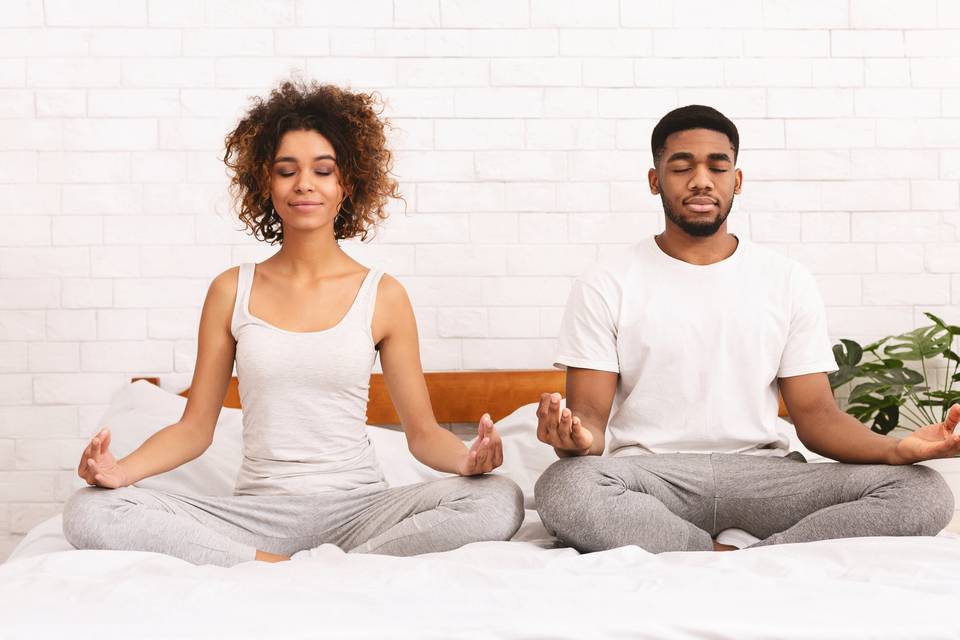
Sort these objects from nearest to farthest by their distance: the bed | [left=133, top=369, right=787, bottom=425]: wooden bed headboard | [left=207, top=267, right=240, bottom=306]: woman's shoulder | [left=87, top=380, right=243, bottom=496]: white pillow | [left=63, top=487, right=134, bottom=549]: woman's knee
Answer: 1. the bed
2. [left=63, top=487, right=134, bottom=549]: woman's knee
3. [left=207, top=267, right=240, bottom=306]: woman's shoulder
4. [left=87, top=380, right=243, bottom=496]: white pillow
5. [left=133, top=369, right=787, bottom=425]: wooden bed headboard

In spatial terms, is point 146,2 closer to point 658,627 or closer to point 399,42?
point 399,42

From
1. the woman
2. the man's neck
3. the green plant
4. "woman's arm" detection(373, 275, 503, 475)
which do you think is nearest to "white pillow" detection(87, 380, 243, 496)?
the woman

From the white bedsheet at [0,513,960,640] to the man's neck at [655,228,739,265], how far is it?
695 millimetres

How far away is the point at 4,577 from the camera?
1.36 m

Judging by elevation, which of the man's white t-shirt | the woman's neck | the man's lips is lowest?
the man's white t-shirt

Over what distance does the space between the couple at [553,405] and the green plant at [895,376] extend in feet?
2.30

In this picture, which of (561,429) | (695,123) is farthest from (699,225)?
(561,429)

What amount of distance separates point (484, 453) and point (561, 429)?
134 millimetres

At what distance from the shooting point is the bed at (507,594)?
112 cm

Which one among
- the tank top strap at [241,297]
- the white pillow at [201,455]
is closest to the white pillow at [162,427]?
the white pillow at [201,455]

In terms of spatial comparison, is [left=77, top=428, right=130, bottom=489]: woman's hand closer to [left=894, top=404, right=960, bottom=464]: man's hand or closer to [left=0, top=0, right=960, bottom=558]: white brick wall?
[left=0, top=0, right=960, bottom=558]: white brick wall

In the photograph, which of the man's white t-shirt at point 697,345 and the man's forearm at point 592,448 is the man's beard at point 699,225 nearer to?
the man's white t-shirt at point 697,345

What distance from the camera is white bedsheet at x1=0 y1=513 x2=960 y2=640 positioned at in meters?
1.12

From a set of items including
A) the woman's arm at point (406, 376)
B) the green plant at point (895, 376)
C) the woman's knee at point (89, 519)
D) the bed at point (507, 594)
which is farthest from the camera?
the green plant at point (895, 376)
